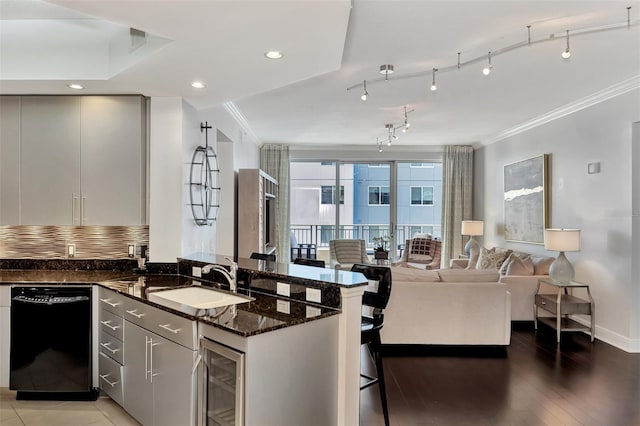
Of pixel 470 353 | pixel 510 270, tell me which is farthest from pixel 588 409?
pixel 510 270

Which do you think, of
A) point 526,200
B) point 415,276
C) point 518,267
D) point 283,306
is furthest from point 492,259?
point 283,306

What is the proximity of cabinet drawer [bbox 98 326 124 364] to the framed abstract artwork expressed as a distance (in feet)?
17.5

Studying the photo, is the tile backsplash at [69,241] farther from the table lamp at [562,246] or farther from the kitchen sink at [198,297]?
the table lamp at [562,246]

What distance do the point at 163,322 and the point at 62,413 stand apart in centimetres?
127

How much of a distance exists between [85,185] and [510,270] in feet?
15.8

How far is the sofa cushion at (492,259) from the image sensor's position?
5.85m

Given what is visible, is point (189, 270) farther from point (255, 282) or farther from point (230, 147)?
point (230, 147)

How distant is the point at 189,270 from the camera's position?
341 centimetres

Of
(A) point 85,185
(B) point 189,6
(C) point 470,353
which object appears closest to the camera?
(B) point 189,6

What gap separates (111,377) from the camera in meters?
2.84

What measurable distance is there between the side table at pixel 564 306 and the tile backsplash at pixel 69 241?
4.33m

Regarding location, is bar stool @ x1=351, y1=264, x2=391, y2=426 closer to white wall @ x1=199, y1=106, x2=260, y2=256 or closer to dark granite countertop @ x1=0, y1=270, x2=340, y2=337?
dark granite countertop @ x1=0, y1=270, x2=340, y2=337

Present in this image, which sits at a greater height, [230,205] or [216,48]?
[216,48]

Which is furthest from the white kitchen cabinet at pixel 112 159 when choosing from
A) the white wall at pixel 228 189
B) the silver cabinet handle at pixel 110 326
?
the white wall at pixel 228 189
